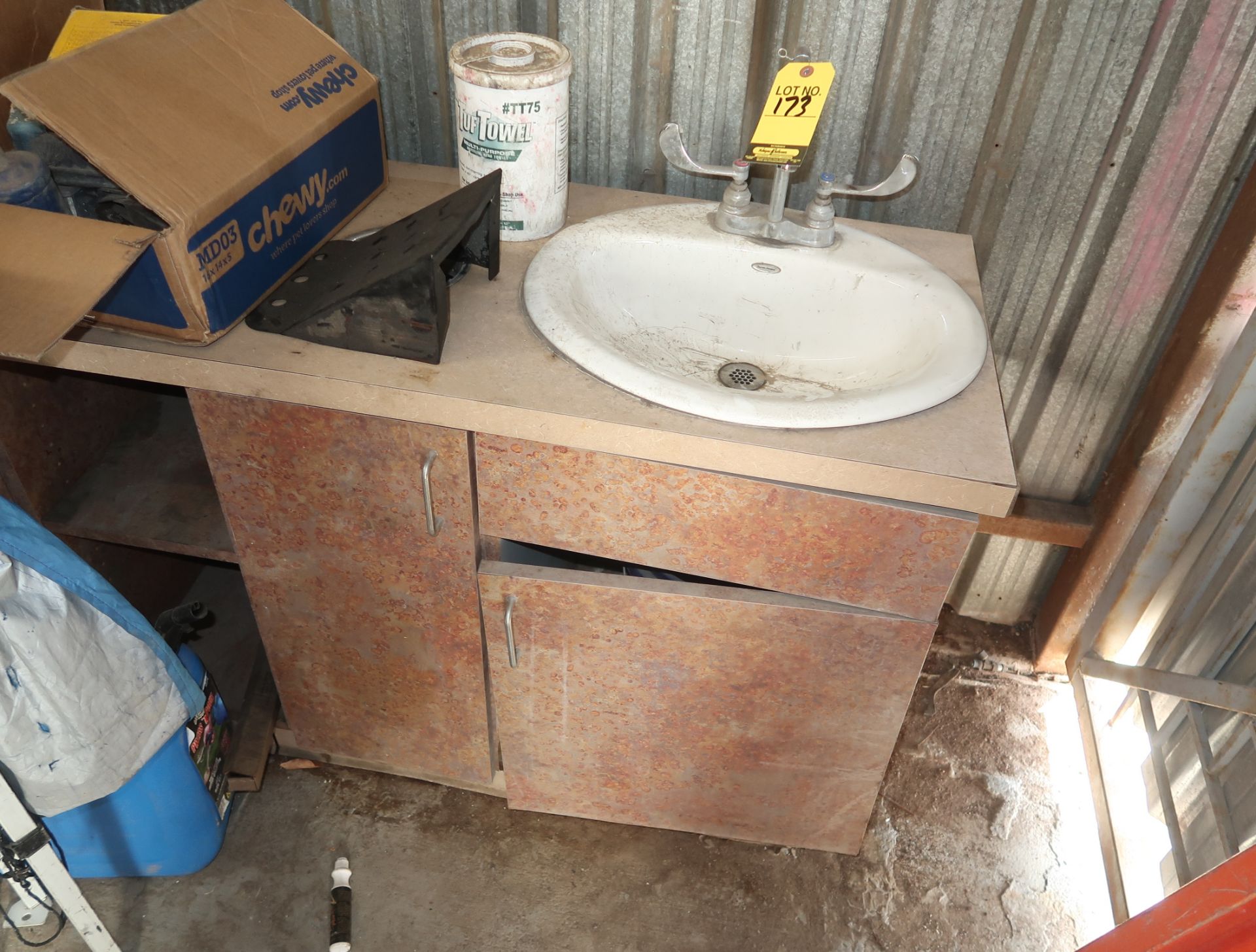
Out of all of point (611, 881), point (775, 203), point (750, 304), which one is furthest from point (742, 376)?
point (611, 881)

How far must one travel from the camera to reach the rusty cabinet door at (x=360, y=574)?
1077 millimetres

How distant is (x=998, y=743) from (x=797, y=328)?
3.03 ft

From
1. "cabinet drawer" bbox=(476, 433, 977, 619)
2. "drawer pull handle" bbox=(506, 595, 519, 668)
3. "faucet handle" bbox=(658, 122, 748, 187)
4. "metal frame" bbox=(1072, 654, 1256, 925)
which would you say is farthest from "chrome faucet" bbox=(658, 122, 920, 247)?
"metal frame" bbox=(1072, 654, 1256, 925)

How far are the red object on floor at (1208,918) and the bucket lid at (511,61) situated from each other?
3.38 ft

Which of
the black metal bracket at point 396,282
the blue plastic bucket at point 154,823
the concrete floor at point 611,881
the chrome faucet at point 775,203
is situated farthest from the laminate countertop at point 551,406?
the concrete floor at point 611,881

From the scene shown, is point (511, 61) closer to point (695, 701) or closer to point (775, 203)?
point (775, 203)

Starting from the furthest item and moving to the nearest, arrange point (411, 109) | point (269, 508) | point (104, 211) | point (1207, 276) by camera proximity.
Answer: point (411, 109)
point (1207, 276)
point (269, 508)
point (104, 211)

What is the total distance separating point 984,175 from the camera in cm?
131

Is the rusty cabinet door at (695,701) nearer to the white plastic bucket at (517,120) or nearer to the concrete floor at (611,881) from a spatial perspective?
the concrete floor at (611,881)

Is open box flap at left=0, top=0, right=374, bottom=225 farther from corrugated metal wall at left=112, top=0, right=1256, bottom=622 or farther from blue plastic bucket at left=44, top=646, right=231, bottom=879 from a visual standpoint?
blue plastic bucket at left=44, top=646, right=231, bottom=879

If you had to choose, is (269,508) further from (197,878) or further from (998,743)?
(998,743)

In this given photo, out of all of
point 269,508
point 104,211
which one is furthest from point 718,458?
point 104,211

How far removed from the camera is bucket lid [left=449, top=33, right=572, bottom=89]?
3.60 feet

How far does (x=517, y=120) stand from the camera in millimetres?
1130
